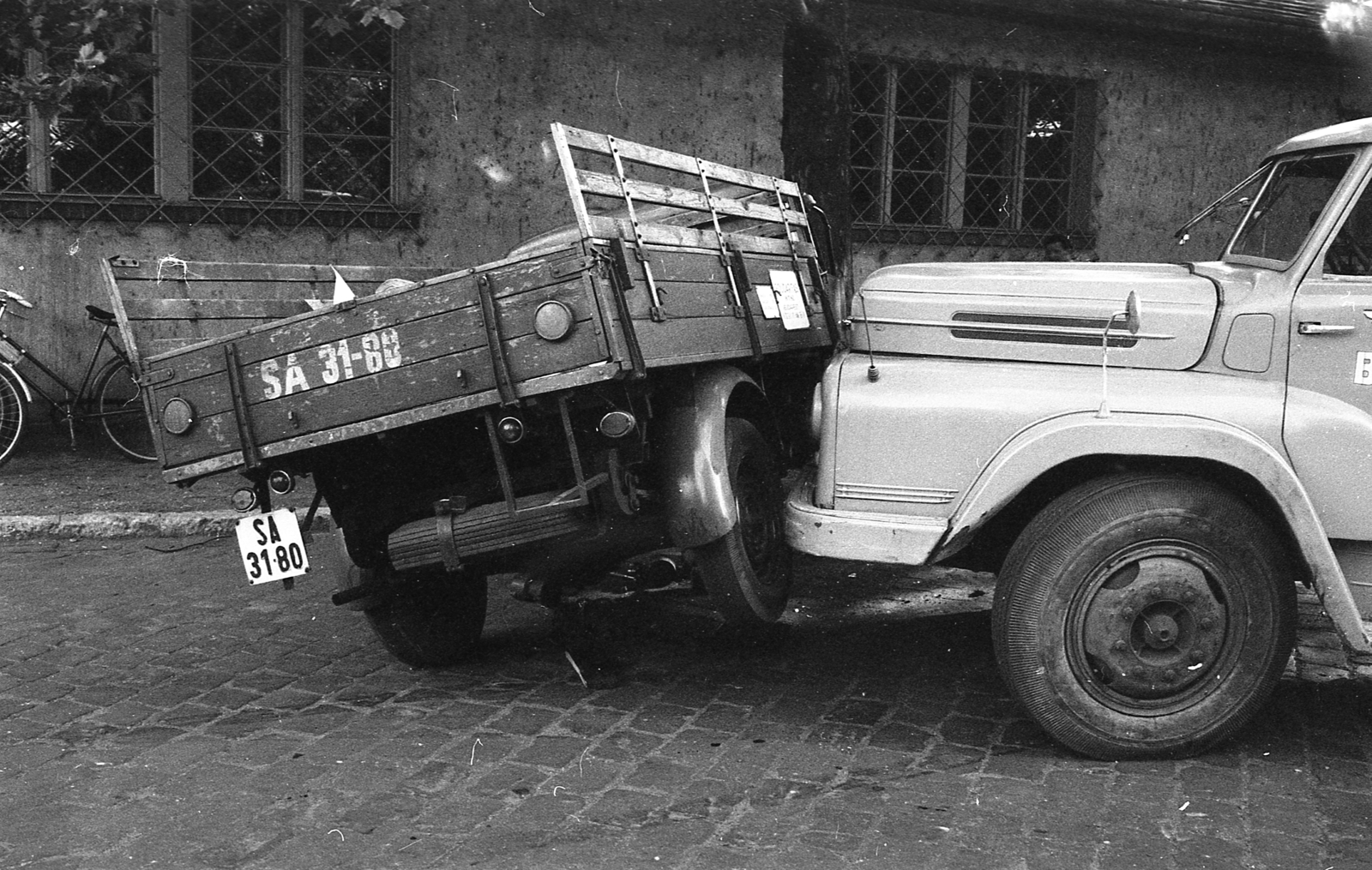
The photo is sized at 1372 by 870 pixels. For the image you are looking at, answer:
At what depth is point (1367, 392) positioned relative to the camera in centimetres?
378

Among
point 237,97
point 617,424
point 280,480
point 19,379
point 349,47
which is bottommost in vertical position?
point 19,379

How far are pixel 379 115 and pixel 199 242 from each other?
1.51m

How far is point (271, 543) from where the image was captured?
410 cm

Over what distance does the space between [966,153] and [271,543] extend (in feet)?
27.2

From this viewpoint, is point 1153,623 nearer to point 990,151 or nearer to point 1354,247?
point 1354,247

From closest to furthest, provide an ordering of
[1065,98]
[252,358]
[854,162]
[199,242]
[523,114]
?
[252,358], [199,242], [523,114], [854,162], [1065,98]

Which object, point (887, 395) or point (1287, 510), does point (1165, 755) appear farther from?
point (887, 395)

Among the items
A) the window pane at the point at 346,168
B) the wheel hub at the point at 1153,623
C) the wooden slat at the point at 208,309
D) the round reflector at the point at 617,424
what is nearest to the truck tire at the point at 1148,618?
the wheel hub at the point at 1153,623

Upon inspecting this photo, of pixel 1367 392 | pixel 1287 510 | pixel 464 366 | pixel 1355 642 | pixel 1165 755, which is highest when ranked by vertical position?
pixel 464 366

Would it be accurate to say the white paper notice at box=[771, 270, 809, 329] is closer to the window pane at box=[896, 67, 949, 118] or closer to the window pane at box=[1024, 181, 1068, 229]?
the window pane at box=[896, 67, 949, 118]

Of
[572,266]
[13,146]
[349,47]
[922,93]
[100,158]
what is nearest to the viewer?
[572,266]

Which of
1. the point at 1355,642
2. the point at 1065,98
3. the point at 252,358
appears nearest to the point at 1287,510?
the point at 1355,642

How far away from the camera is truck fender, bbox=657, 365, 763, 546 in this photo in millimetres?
3953

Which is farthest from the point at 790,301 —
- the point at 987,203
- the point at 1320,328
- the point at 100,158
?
the point at 987,203
